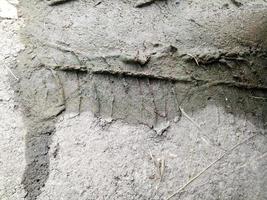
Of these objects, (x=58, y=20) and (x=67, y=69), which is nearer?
(x=67, y=69)

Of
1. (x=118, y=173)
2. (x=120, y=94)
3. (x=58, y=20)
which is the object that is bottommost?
(x=118, y=173)

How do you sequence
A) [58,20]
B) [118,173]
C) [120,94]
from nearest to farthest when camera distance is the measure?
1. [118,173]
2. [120,94]
3. [58,20]

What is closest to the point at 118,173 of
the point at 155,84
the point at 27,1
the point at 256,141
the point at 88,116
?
the point at 88,116

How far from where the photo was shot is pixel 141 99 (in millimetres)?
1364

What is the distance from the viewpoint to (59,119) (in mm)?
1320

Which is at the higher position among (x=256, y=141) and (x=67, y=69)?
(x=67, y=69)

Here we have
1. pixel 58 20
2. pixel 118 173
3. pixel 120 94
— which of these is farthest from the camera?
pixel 58 20

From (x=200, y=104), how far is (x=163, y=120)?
0.14 metres

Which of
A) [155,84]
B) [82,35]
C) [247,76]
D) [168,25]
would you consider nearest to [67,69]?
[82,35]

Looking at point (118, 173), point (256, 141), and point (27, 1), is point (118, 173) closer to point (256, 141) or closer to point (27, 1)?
point (256, 141)

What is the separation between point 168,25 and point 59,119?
0.53 m

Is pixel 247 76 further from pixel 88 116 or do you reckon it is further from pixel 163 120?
pixel 88 116

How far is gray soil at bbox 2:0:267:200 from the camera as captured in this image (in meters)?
1.27

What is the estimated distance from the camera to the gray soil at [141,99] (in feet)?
4.15
